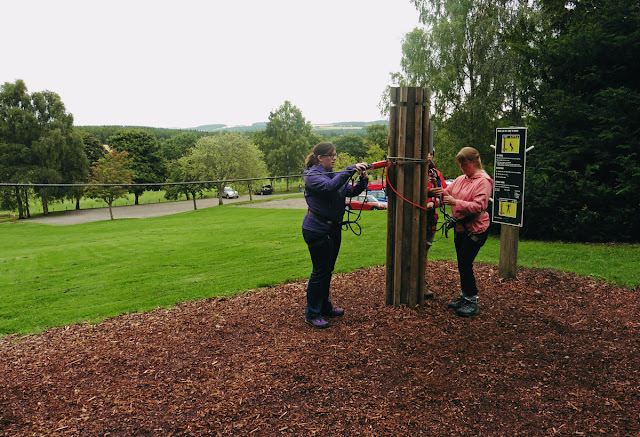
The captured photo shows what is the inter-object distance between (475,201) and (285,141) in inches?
2546

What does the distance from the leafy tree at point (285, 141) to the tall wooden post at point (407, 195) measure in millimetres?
61378

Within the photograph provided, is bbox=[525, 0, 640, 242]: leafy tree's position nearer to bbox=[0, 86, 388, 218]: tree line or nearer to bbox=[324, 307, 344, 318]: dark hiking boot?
bbox=[324, 307, 344, 318]: dark hiking boot

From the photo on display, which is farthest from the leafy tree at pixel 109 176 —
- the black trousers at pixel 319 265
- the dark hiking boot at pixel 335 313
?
the black trousers at pixel 319 265

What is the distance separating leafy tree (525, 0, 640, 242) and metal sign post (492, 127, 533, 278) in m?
4.96

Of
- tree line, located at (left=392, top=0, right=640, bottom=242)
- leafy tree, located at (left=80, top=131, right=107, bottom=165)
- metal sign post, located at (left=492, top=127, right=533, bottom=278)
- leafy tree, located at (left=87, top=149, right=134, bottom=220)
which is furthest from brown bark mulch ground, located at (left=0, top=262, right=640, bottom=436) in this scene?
leafy tree, located at (left=80, top=131, right=107, bottom=165)

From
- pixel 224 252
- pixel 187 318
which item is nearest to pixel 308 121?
pixel 224 252

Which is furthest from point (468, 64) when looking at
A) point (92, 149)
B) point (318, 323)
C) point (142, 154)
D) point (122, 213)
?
point (92, 149)

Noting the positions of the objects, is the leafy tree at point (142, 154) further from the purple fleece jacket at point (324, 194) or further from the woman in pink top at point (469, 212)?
the woman in pink top at point (469, 212)

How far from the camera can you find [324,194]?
16.6 feet

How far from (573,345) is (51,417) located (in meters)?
5.14

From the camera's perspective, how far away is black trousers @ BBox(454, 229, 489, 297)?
5.27 m

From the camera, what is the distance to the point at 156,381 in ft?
13.6

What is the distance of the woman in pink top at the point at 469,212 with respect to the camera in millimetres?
5160

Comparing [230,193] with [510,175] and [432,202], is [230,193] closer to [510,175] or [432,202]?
[510,175]
